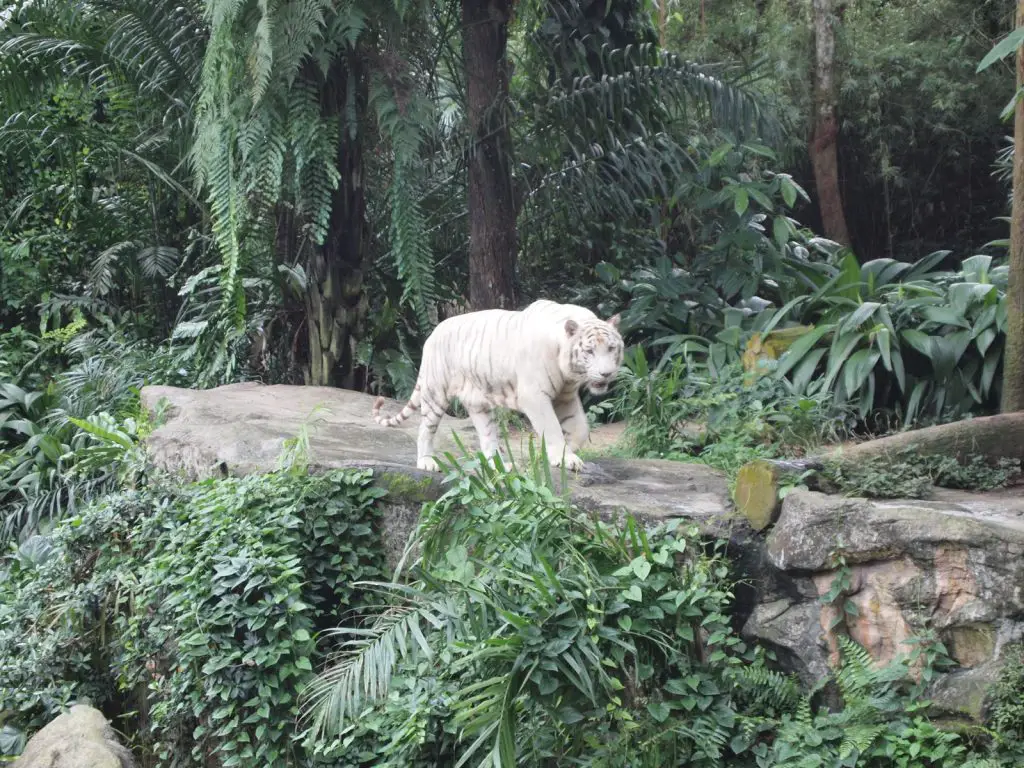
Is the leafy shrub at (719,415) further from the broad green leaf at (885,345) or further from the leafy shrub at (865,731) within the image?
the leafy shrub at (865,731)

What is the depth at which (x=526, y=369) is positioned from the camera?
4.89 metres

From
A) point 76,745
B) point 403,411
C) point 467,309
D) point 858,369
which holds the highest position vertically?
point 467,309

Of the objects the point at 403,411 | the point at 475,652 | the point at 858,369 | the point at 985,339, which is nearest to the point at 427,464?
the point at 403,411

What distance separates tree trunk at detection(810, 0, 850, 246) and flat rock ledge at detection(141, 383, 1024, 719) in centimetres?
618

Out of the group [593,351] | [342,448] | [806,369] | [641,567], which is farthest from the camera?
[806,369]

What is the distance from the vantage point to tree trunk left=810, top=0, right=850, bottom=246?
35.7 ft

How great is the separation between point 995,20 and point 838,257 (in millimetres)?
3613

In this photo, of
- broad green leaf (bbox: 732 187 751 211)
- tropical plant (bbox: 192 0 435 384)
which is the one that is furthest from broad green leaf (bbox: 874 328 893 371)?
tropical plant (bbox: 192 0 435 384)

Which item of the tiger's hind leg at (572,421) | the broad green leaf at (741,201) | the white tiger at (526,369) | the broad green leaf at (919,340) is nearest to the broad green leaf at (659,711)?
the white tiger at (526,369)

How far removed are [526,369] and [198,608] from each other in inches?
73.9

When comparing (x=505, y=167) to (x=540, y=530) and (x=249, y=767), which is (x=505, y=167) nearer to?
(x=540, y=530)

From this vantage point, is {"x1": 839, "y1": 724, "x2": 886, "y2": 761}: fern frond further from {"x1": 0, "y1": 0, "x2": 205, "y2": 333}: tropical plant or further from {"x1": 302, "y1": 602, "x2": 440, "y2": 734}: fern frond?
{"x1": 0, "y1": 0, "x2": 205, "y2": 333}: tropical plant

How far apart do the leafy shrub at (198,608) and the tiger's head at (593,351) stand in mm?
1283

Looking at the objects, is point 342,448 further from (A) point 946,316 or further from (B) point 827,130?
(B) point 827,130
